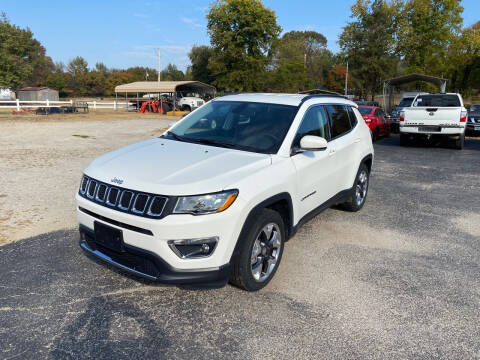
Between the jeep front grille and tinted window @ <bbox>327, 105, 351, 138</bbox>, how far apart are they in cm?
268

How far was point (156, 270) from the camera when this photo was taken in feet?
9.95

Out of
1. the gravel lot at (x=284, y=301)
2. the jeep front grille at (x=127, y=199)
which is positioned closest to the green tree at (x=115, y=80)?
the gravel lot at (x=284, y=301)

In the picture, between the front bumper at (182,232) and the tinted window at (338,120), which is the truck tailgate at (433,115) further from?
the front bumper at (182,232)

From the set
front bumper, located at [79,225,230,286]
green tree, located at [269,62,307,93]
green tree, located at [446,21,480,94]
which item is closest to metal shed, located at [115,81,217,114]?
green tree, located at [446,21,480,94]

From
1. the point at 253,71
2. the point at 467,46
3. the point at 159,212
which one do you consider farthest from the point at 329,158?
the point at 253,71

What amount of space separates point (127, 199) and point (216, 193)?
712 millimetres

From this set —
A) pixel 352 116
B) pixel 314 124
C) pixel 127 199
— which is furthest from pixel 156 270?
pixel 352 116

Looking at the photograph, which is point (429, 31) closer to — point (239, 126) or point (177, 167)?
point (239, 126)

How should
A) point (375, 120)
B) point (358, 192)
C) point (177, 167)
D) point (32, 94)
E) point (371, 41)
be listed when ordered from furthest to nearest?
point (32, 94), point (371, 41), point (375, 120), point (358, 192), point (177, 167)

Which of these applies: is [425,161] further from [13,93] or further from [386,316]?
[13,93]

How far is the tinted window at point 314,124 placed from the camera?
4.10m

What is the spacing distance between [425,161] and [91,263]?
996 centimetres

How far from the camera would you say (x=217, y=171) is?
10.6ft

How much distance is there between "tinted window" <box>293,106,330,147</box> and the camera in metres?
4.10
